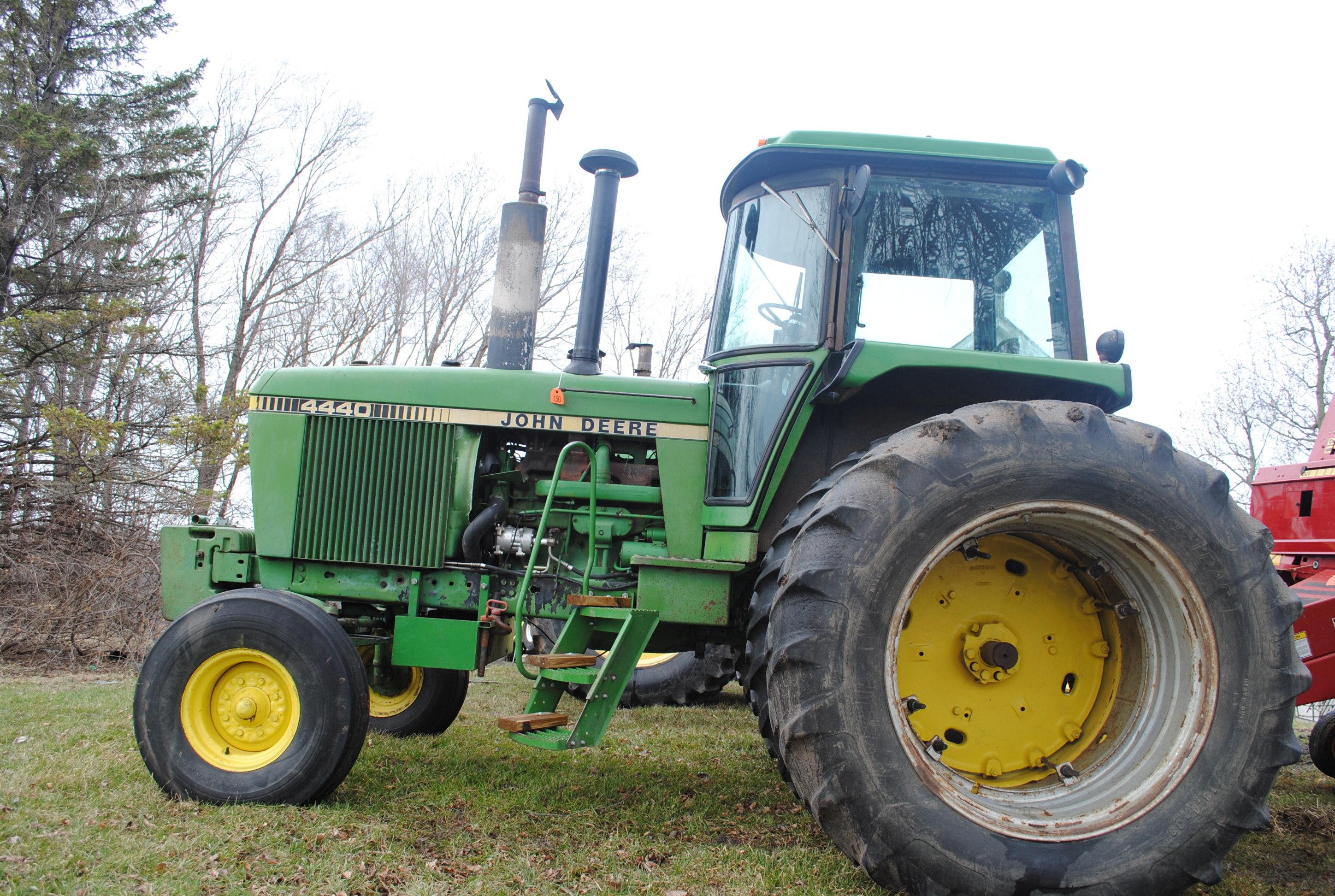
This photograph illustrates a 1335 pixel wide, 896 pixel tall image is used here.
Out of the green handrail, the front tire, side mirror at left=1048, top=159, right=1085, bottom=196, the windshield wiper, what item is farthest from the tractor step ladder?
the front tire

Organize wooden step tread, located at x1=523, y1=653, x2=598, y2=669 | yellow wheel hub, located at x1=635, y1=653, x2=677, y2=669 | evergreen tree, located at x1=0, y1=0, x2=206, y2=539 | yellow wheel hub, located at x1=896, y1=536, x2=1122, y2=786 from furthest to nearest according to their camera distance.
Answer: evergreen tree, located at x1=0, y1=0, x2=206, y2=539, yellow wheel hub, located at x1=635, y1=653, x2=677, y2=669, wooden step tread, located at x1=523, y1=653, x2=598, y2=669, yellow wheel hub, located at x1=896, y1=536, x2=1122, y2=786

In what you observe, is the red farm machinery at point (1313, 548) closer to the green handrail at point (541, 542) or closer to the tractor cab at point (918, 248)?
the tractor cab at point (918, 248)

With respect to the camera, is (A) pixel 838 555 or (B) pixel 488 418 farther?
(B) pixel 488 418

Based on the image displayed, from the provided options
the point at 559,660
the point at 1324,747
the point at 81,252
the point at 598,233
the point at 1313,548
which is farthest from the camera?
the point at 81,252

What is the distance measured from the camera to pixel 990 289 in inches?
128

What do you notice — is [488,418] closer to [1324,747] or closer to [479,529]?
[479,529]

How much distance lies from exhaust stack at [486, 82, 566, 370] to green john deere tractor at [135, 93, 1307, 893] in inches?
1.2

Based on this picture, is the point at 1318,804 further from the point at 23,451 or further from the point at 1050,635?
the point at 23,451

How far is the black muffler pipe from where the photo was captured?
351 cm

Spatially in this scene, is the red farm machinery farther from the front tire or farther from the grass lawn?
the grass lawn

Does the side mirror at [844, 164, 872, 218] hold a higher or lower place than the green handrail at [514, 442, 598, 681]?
higher

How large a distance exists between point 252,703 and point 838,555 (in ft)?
6.84

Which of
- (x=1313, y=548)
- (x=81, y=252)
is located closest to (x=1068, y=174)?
(x=1313, y=548)

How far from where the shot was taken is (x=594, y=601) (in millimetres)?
3145
